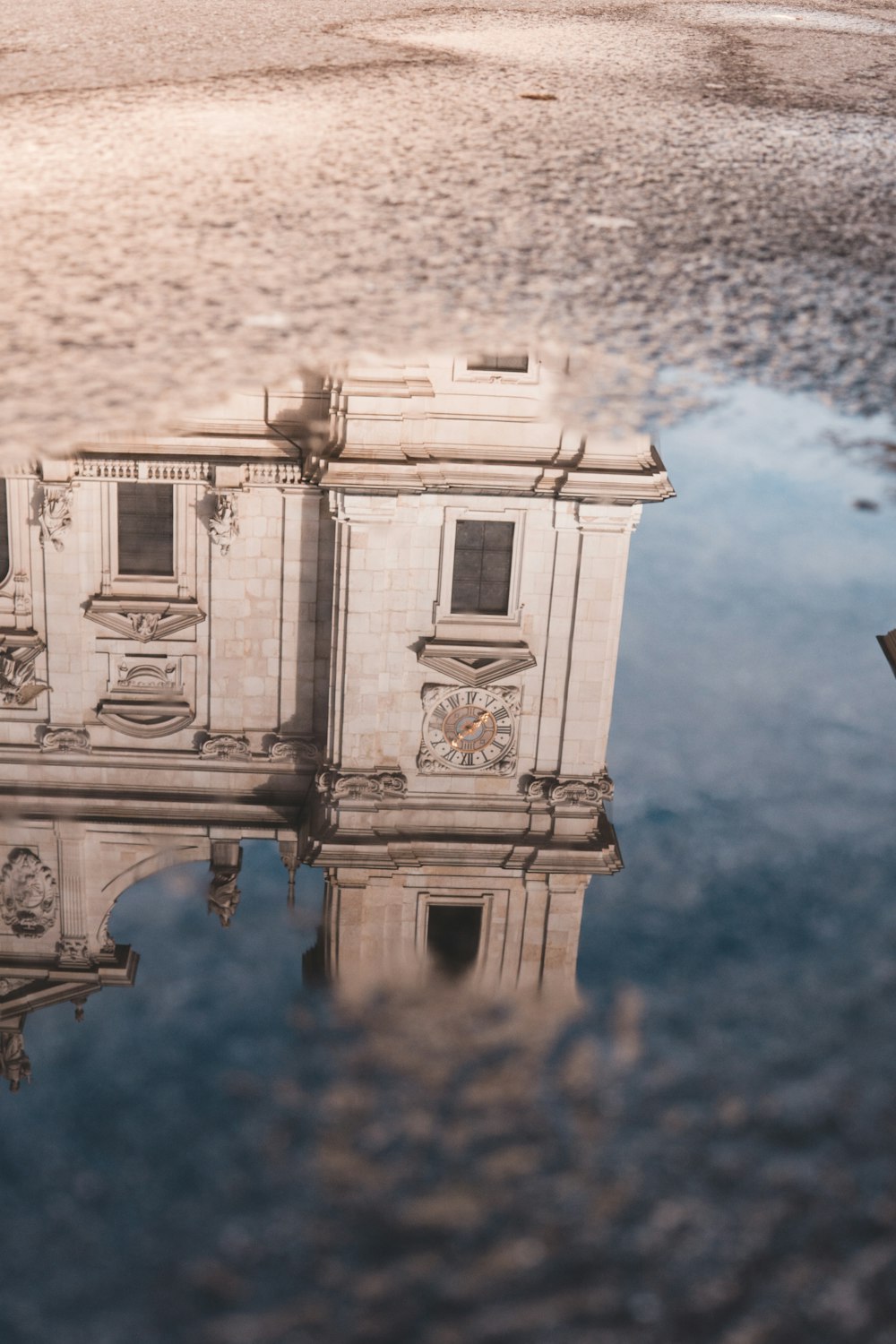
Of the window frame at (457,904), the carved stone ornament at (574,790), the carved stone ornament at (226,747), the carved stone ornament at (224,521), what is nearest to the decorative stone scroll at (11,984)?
the window frame at (457,904)

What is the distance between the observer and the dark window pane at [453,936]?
6.41m

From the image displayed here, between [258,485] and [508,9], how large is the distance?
24914 millimetres

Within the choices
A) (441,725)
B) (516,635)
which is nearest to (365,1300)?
(441,725)

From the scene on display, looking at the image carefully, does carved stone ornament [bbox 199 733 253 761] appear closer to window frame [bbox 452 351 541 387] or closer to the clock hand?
the clock hand

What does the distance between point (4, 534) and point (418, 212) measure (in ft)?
23.6

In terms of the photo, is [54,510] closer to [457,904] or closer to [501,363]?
[501,363]

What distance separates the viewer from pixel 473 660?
9.68 m

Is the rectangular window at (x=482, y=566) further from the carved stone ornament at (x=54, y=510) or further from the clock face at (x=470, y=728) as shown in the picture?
the carved stone ornament at (x=54, y=510)

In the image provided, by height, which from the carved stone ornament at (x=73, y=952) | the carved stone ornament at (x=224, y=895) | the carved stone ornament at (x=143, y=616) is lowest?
the carved stone ornament at (x=143, y=616)

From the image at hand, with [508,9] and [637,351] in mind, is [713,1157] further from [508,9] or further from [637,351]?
[508,9]

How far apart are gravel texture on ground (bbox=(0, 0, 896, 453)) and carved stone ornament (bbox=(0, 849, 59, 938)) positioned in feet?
12.7

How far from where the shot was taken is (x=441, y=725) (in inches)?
346

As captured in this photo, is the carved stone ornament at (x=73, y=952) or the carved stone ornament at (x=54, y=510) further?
the carved stone ornament at (x=54, y=510)

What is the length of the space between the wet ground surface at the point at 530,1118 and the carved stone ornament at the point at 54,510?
3978mm
